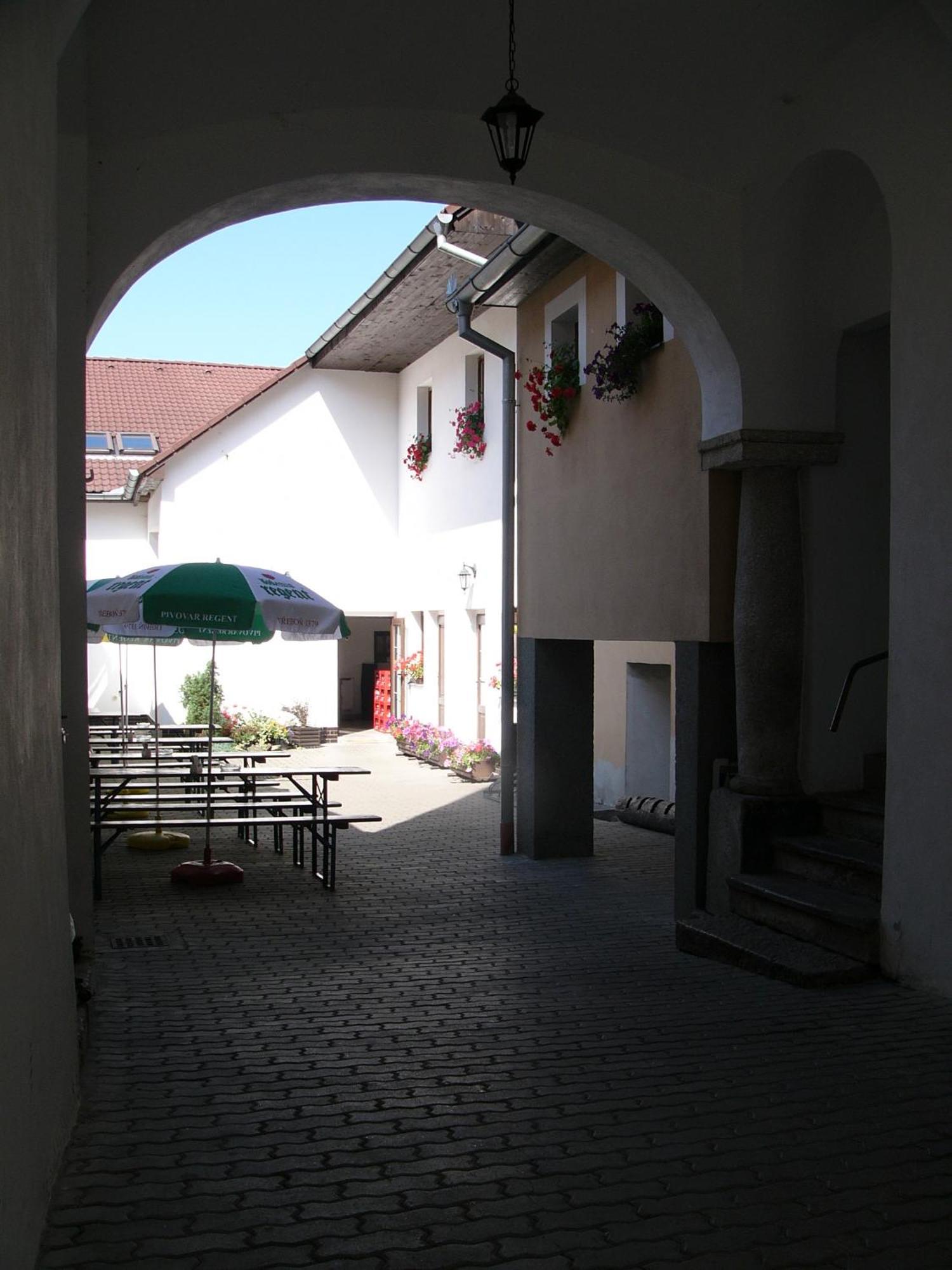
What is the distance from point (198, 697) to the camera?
915 inches

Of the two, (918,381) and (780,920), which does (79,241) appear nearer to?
(918,381)

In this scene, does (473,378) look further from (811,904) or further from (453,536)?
(811,904)

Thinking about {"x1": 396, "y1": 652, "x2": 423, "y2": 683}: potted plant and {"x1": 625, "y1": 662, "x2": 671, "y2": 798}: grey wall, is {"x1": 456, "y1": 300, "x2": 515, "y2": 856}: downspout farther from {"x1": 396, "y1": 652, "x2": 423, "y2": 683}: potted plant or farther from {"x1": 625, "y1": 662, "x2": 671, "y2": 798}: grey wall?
{"x1": 396, "y1": 652, "x2": 423, "y2": 683}: potted plant

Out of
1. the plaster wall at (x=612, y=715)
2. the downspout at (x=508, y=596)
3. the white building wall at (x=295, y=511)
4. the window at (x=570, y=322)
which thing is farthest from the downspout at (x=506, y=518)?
the white building wall at (x=295, y=511)

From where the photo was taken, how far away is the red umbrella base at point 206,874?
33.5ft

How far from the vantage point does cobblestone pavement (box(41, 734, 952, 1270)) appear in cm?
359

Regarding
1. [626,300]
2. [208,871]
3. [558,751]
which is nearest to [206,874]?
[208,871]

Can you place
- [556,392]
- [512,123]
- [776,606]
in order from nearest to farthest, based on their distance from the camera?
[512,123]
[776,606]
[556,392]

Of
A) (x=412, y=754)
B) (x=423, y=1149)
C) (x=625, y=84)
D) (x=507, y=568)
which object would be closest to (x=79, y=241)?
(x=625, y=84)

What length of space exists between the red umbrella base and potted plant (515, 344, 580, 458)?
4582 millimetres

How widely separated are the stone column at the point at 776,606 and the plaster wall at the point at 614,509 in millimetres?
531

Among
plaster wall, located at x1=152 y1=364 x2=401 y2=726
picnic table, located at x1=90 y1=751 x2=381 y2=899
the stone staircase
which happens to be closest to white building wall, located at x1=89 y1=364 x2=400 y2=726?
plaster wall, located at x1=152 y1=364 x2=401 y2=726

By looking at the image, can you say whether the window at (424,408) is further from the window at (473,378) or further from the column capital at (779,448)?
the column capital at (779,448)

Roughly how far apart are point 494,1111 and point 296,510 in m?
20.1
